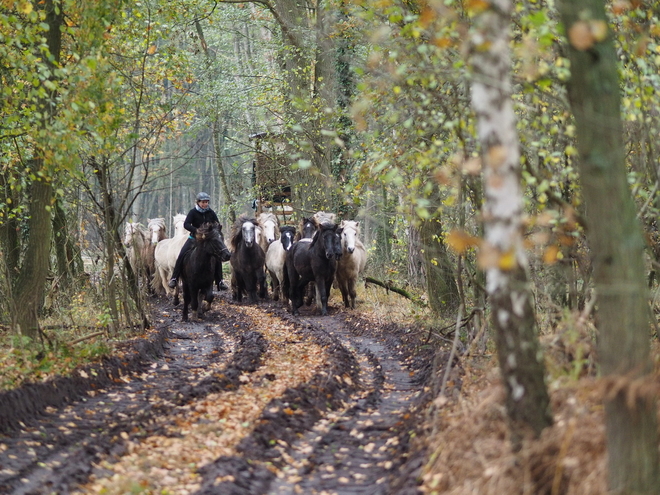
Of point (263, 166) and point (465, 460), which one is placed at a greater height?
point (263, 166)

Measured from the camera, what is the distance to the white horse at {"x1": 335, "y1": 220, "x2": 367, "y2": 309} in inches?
755

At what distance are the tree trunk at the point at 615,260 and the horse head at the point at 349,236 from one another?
14.3m

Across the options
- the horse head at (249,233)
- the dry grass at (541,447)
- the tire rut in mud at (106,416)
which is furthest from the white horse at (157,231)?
the dry grass at (541,447)

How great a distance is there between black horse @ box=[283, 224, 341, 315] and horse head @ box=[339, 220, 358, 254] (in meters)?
0.24

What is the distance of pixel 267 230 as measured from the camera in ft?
80.4

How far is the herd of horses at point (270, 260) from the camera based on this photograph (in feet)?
58.3

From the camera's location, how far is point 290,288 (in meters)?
20.0

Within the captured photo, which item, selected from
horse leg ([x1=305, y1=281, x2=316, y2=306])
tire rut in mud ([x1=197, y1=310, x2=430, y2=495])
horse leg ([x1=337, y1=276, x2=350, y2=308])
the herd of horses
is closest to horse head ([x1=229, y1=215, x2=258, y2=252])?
the herd of horses

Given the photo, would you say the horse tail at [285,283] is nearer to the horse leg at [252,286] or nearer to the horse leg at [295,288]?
the horse leg at [252,286]

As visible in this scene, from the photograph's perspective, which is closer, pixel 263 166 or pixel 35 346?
pixel 35 346

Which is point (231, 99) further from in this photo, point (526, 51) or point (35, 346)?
point (526, 51)

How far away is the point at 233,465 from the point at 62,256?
12845mm

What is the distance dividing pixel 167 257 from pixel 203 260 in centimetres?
573

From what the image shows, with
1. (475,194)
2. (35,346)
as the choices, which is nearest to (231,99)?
(35,346)
